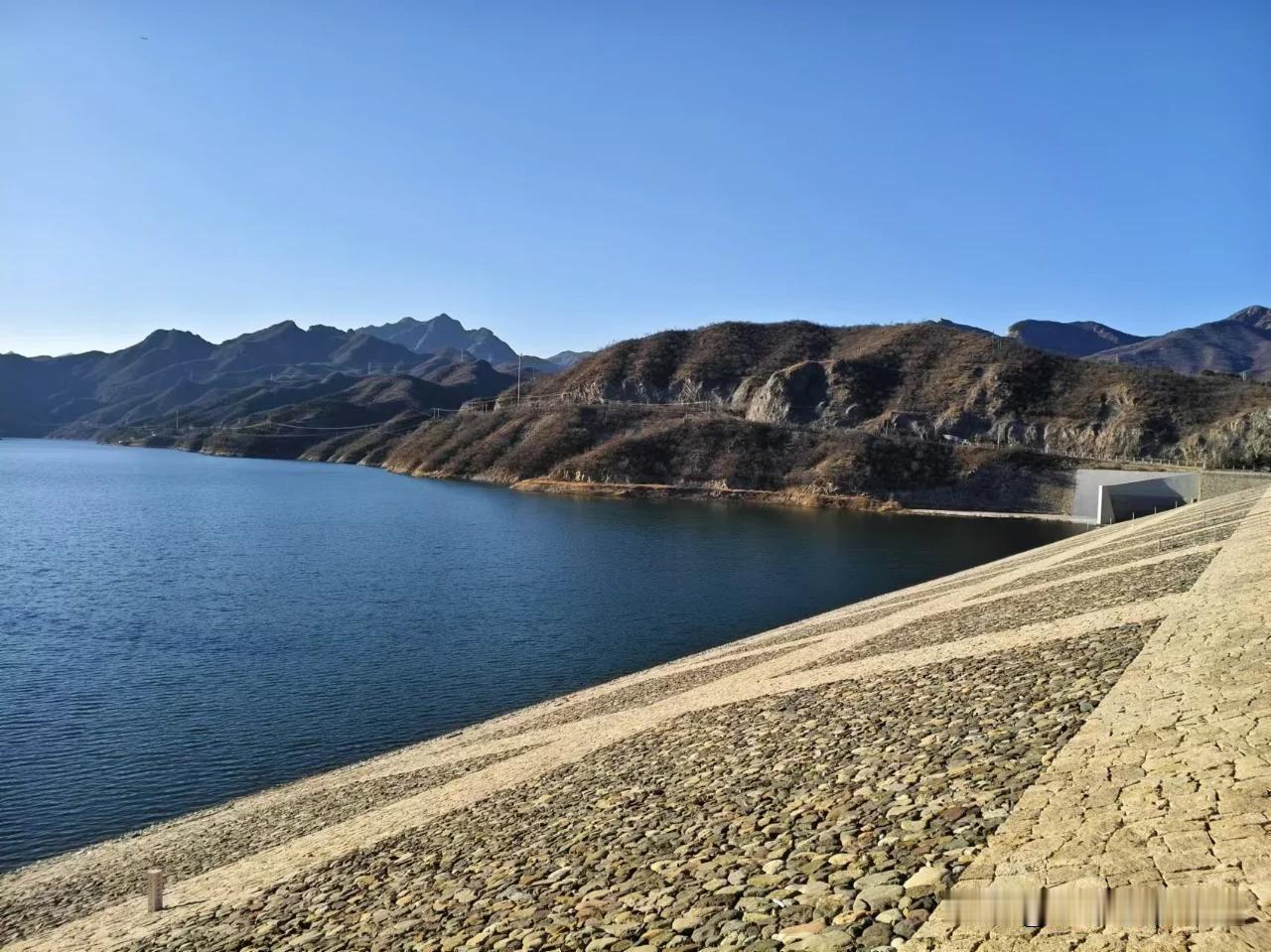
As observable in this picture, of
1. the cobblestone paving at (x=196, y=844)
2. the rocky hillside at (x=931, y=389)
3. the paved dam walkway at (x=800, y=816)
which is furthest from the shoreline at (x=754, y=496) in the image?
the cobblestone paving at (x=196, y=844)

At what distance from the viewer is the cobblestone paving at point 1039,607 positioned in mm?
20891

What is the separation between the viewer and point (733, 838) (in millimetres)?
9992

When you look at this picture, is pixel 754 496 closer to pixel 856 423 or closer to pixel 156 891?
pixel 856 423

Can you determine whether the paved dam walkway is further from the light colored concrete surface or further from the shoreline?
the shoreline

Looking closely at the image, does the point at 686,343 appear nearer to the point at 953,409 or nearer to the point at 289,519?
the point at 953,409

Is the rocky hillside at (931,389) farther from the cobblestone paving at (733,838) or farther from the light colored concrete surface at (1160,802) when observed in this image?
the light colored concrete surface at (1160,802)

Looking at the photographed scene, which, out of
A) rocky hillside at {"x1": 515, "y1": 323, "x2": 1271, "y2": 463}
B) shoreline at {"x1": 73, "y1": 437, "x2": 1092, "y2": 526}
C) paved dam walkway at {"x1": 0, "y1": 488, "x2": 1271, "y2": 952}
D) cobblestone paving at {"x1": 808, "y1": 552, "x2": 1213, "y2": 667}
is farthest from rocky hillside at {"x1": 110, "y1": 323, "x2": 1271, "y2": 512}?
paved dam walkway at {"x1": 0, "y1": 488, "x2": 1271, "y2": 952}

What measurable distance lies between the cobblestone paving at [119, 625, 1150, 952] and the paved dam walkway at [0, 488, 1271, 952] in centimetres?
5

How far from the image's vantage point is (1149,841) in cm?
717

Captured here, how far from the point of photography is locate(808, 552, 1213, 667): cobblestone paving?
68.5ft

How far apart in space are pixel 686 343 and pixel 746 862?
175 meters

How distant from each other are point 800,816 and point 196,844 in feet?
44.2

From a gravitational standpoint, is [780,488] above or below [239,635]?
above

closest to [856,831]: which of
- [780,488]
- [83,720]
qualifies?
[83,720]
